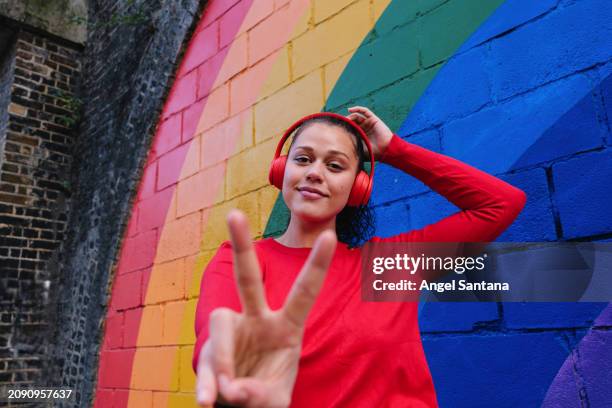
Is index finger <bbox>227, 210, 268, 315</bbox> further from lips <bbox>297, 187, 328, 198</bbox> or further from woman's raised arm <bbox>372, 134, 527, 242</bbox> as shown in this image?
woman's raised arm <bbox>372, 134, 527, 242</bbox>

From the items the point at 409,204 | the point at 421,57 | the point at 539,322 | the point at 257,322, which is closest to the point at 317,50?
the point at 421,57

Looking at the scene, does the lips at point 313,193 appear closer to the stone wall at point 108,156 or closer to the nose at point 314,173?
the nose at point 314,173

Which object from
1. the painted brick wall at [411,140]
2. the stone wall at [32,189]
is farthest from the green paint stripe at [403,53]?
the stone wall at [32,189]

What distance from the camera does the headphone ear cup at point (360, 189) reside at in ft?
4.50

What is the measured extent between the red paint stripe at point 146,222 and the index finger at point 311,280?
8.11ft

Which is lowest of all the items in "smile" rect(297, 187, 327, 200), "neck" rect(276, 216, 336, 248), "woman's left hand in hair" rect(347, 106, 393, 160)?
"neck" rect(276, 216, 336, 248)

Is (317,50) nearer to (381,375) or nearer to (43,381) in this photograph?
(381,375)

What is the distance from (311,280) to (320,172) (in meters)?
0.53

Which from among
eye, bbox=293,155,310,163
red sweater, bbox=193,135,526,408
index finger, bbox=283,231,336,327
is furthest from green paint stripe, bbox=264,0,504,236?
index finger, bbox=283,231,336,327

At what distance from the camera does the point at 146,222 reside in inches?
129

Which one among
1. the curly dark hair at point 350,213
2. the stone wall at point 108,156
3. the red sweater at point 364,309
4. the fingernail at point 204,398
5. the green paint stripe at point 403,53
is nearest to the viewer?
the fingernail at point 204,398

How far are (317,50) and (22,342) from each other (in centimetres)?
335

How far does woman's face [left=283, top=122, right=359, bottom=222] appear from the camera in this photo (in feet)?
4.22

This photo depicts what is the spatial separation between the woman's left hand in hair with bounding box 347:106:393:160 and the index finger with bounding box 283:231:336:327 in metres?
0.72
